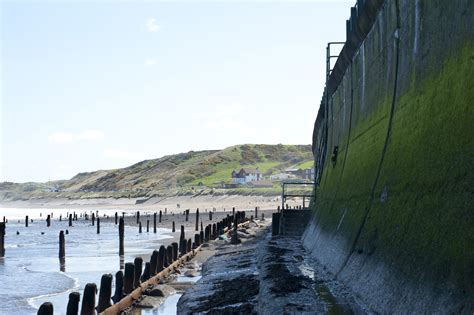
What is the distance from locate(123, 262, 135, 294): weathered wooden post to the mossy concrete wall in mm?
5435

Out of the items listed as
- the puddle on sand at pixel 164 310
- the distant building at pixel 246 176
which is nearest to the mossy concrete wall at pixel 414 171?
the puddle on sand at pixel 164 310

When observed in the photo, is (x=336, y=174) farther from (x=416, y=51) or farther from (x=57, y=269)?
(x=57, y=269)

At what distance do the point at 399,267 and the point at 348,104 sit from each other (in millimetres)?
10692

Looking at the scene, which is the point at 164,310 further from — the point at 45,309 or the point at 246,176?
the point at 246,176

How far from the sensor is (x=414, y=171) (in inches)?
313

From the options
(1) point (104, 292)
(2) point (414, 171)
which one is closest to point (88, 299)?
(1) point (104, 292)

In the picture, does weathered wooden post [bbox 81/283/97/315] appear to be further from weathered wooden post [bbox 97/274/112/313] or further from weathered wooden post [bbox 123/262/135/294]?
weathered wooden post [bbox 123/262/135/294]

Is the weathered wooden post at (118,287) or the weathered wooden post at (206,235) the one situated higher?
the weathered wooden post at (118,287)

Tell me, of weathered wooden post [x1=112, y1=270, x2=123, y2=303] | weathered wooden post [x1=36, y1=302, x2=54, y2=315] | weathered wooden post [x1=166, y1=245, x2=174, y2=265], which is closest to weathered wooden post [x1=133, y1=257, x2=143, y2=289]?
weathered wooden post [x1=112, y1=270, x2=123, y2=303]

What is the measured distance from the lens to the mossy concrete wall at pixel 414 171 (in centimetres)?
607

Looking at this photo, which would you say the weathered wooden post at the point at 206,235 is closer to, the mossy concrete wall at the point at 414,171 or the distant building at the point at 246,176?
the mossy concrete wall at the point at 414,171

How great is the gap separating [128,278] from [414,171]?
1013 centimetres

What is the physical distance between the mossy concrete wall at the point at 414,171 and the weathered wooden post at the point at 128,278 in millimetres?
5435

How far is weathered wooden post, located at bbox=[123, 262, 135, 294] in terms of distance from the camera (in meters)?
15.8
